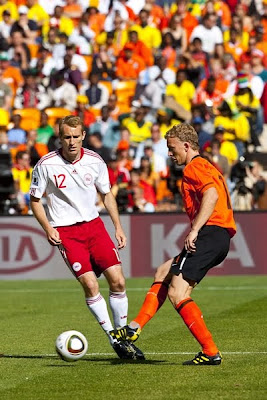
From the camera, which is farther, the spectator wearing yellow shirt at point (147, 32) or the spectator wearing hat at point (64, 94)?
the spectator wearing yellow shirt at point (147, 32)

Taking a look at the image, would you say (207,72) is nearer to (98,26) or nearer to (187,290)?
(98,26)

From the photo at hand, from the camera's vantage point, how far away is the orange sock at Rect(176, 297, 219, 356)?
900 cm

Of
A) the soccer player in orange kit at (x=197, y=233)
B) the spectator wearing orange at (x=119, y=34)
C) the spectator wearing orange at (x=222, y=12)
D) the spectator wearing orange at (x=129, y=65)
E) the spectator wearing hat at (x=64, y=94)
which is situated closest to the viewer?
the soccer player in orange kit at (x=197, y=233)

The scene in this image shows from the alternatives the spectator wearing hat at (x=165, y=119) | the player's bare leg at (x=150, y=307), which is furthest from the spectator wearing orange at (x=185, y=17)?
the player's bare leg at (x=150, y=307)

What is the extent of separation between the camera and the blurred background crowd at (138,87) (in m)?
21.4

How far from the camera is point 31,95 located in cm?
2548

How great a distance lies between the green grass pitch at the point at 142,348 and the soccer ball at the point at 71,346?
0.11m

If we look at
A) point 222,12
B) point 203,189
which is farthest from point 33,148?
point 203,189

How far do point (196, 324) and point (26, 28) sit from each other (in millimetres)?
19506

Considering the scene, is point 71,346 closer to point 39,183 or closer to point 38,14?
point 39,183

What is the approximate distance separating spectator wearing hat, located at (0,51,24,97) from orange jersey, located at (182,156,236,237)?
1722cm

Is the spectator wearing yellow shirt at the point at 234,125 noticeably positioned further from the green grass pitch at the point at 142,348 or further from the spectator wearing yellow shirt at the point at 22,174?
the green grass pitch at the point at 142,348

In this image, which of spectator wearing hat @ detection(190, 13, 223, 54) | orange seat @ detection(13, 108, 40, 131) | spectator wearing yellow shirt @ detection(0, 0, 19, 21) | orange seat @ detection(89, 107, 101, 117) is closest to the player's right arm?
orange seat @ detection(13, 108, 40, 131)

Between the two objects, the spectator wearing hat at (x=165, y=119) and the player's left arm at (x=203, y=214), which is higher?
the spectator wearing hat at (x=165, y=119)
